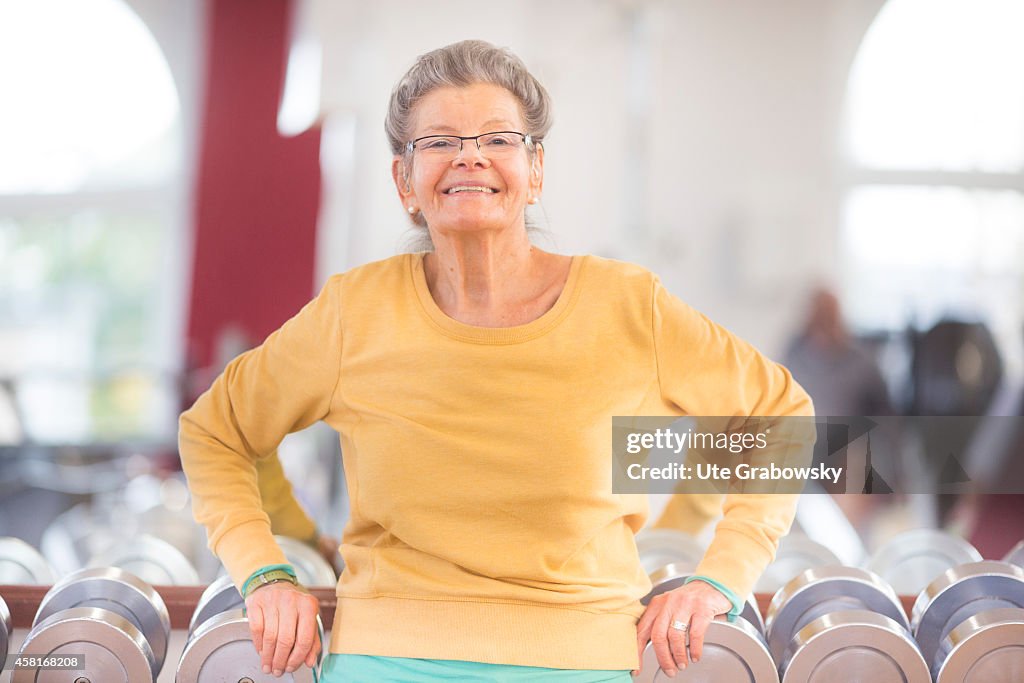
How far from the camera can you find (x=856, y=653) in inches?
35.9

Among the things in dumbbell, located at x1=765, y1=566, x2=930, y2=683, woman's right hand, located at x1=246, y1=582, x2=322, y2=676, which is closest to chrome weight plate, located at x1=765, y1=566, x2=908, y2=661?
dumbbell, located at x1=765, y1=566, x2=930, y2=683

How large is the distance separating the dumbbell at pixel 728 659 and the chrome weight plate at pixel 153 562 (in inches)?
20.0

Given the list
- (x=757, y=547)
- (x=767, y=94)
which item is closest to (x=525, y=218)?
(x=757, y=547)

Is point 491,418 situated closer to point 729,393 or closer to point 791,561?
point 729,393

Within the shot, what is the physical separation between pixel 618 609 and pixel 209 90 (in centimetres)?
258

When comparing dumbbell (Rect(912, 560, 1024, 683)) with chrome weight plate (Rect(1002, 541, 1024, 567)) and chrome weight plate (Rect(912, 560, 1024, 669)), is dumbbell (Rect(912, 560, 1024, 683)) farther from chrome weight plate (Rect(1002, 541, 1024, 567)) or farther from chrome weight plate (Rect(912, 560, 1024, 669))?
chrome weight plate (Rect(1002, 541, 1024, 567))

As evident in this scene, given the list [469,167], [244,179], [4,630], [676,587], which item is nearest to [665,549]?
[676,587]

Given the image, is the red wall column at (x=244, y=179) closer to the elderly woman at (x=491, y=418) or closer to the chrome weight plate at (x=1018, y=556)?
the elderly woman at (x=491, y=418)

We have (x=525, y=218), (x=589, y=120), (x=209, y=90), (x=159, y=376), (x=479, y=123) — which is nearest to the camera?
(x=479, y=123)

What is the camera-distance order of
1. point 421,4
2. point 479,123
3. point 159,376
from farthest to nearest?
point 159,376 < point 421,4 < point 479,123

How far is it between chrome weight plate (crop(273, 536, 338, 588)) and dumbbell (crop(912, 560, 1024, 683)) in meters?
0.56

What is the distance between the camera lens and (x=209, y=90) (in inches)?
122

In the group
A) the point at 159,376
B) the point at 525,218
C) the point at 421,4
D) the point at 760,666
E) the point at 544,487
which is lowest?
the point at 159,376

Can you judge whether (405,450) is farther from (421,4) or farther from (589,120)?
(589,120)
